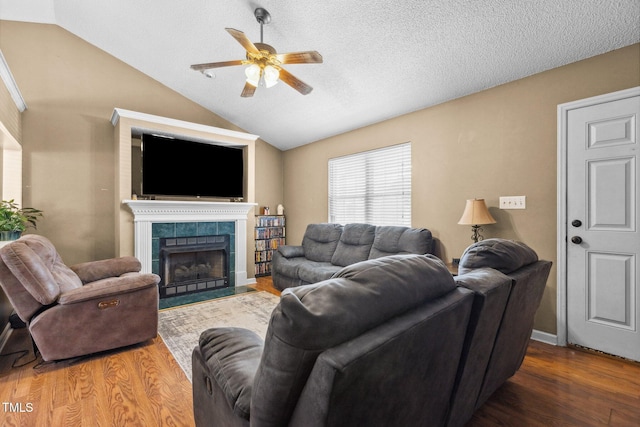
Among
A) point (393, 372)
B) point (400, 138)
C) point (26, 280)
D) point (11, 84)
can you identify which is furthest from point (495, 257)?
point (11, 84)

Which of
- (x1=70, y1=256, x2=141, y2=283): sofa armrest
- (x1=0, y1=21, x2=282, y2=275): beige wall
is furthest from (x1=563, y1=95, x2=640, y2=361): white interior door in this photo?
(x1=0, y1=21, x2=282, y2=275): beige wall

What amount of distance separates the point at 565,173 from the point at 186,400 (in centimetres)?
347

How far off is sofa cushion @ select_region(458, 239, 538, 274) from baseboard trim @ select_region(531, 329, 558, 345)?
66.4 inches

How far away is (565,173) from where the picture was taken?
2611 millimetres

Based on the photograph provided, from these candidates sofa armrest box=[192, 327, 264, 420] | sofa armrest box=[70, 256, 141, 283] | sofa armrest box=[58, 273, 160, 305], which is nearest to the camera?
sofa armrest box=[192, 327, 264, 420]

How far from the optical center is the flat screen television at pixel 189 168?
4.00 meters

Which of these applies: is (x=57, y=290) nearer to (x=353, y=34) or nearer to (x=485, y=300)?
(x=485, y=300)

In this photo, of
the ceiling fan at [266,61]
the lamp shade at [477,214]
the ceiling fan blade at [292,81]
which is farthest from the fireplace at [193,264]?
the lamp shade at [477,214]

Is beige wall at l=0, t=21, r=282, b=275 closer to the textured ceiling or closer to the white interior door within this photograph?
the textured ceiling

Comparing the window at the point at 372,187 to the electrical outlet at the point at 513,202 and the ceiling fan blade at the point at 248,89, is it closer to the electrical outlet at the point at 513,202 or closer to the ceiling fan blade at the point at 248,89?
the electrical outlet at the point at 513,202

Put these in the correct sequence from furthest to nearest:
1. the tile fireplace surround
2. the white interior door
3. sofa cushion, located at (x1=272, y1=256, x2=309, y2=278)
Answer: sofa cushion, located at (x1=272, y1=256, x2=309, y2=278) < the tile fireplace surround < the white interior door

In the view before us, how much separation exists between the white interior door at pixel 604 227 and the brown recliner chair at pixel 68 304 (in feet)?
12.2

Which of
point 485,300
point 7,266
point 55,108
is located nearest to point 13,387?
point 7,266

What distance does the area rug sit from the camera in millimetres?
2600
